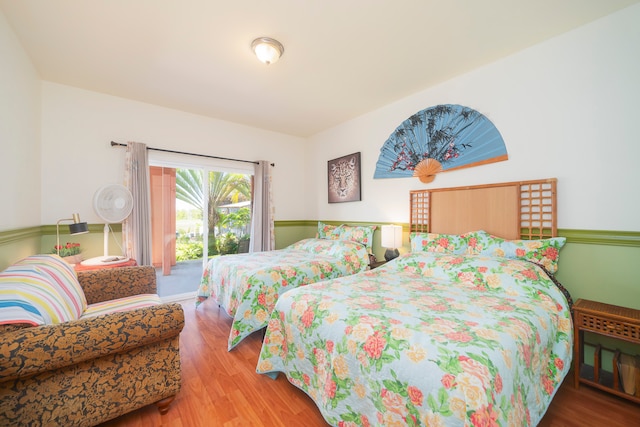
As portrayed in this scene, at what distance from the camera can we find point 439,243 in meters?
2.60

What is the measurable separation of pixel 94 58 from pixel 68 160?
49.0 inches

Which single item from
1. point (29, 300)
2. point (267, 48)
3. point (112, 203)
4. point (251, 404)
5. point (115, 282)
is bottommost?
point (251, 404)

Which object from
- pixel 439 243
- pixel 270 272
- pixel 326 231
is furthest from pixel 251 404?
pixel 326 231

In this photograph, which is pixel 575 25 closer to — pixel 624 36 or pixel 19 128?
pixel 624 36

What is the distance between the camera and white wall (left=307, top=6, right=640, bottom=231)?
186cm

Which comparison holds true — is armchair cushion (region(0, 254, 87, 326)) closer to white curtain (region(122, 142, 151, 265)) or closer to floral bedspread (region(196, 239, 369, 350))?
floral bedspread (region(196, 239, 369, 350))

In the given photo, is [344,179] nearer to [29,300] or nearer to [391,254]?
[391,254]

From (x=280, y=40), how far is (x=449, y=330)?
93.6 inches

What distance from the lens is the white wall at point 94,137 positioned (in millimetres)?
2857

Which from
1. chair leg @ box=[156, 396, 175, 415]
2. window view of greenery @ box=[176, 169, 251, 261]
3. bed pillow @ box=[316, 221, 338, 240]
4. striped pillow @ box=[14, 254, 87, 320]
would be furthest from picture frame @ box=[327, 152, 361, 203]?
striped pillow @ box=[14, 254, 87, 320]

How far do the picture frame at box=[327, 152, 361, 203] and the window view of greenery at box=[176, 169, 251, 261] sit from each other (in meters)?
1.38

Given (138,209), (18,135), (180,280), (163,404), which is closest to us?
(163,404)

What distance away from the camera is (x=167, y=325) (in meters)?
1.48

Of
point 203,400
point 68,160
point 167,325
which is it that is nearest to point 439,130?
point 167,325
